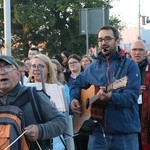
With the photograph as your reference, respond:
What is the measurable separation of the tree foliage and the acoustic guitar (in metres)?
23.0

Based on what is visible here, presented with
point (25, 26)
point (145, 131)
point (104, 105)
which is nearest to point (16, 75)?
→ point (104, 105)

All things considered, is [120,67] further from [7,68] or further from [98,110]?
[7,68]

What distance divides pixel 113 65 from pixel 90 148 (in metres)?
0.92

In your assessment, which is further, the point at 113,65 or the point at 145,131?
the point at 145,131

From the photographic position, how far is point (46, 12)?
95.3ft

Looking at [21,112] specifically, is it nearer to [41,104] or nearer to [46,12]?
[41,104]

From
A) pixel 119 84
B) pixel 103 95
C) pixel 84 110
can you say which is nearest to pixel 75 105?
pixel 84 110

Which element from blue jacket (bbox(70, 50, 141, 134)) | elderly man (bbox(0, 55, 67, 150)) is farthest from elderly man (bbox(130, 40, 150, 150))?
elderly man (bbox(0, 55, 67, 150))

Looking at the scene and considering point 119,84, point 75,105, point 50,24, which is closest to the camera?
point 119,84

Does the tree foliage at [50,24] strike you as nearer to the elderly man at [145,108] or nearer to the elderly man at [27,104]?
the elderly man at [145,108]

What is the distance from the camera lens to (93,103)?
509cm

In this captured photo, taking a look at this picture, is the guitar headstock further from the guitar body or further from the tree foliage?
the tree foliage

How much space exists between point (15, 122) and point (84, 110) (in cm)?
195

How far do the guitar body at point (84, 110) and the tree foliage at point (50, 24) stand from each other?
897 inches
